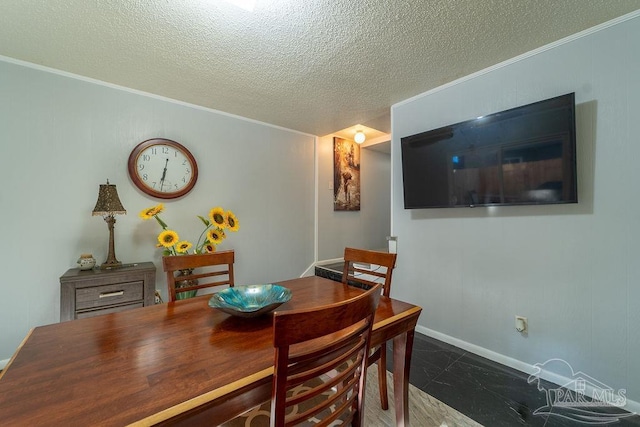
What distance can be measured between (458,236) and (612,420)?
133cm

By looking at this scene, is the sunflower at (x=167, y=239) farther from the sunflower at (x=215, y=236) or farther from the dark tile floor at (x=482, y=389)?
the dark tile floor at (x=482, y=389)

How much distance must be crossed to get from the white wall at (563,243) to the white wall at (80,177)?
2.18 m

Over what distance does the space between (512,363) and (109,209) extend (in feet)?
10.9

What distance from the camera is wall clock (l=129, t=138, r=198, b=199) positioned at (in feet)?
7.87

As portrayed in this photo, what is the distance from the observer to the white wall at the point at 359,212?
3.86 m

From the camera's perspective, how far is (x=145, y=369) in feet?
2.52

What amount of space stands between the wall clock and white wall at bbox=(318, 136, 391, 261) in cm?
179

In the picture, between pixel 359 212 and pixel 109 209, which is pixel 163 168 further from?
pixel 359 212

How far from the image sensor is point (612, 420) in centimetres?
145

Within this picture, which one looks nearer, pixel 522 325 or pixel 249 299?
pixel 249 299

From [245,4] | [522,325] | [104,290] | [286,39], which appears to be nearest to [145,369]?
[104,290]

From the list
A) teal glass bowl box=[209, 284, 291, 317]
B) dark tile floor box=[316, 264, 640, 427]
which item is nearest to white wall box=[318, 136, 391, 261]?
dark tile floor box=[316, 264, 640, 427]

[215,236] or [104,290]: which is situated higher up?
[215,236]

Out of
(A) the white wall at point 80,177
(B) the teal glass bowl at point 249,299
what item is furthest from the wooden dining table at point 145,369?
(A) the white wall at point 80,177
